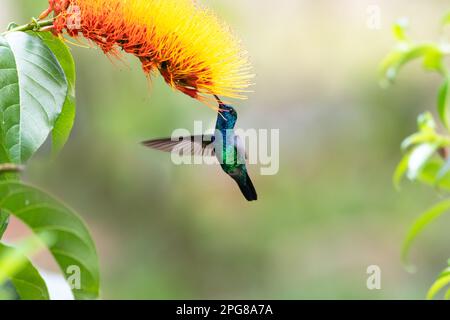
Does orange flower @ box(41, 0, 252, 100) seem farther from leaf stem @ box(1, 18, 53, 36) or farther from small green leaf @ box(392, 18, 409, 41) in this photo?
small green leaf @ box(392, 18, 409, 41)

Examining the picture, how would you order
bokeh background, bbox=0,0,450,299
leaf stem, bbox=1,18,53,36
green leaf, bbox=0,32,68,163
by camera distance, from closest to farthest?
1. green leaf, bbox=0,32,68,163
2. leaf stem, bbox=1,18,53,36
3. bokeh background, bbox=0,0,450,299

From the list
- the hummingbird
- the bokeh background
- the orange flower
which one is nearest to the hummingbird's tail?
the hummingbird

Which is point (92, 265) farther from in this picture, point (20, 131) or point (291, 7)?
point (291, 7)

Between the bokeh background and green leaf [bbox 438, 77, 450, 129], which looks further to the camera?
the bokeh background

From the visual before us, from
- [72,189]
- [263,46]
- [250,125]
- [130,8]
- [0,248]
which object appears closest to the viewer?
[0,248]

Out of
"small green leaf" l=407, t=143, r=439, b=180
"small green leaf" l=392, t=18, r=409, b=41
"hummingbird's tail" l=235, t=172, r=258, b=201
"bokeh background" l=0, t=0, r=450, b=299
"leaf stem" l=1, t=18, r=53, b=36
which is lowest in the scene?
"small green leaf" l=407, t=143, r=439, b=180

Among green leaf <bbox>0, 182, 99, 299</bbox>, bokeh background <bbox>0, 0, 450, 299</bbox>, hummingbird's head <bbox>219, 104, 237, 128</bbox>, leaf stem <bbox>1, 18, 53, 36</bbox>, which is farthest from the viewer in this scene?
bokeh background <bbox>0, 0, 450, 299</bbox>

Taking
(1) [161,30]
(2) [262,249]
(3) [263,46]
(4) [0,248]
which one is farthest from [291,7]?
(4) [0,248]
